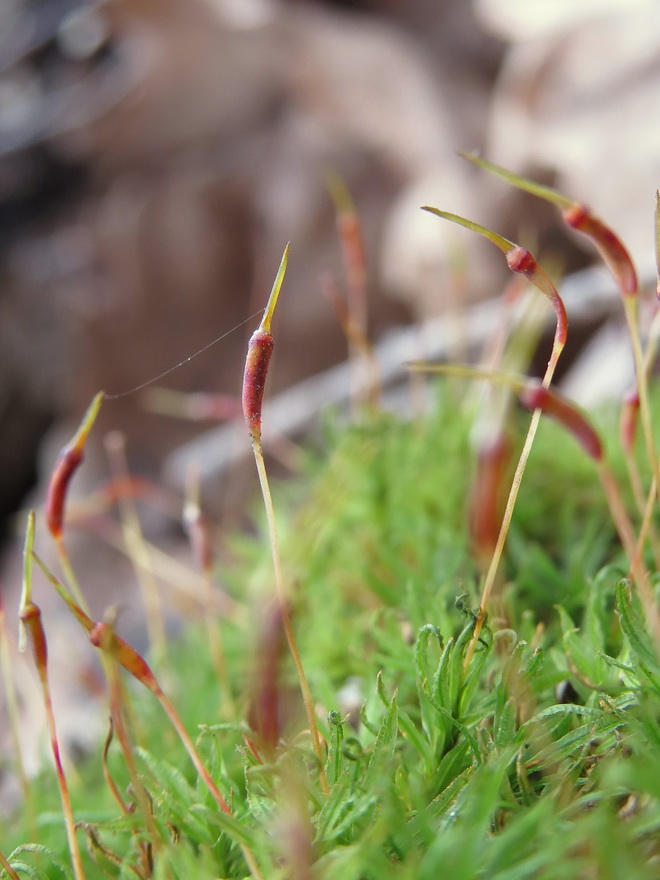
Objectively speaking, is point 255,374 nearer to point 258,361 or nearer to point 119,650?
point 258,361

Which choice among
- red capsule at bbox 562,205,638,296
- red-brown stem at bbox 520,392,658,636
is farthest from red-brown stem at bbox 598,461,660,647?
red capsule at bbox 562,205,638,296

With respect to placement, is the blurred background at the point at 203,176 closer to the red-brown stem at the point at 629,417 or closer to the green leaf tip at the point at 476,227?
the red-brown stem at the point at 629,417

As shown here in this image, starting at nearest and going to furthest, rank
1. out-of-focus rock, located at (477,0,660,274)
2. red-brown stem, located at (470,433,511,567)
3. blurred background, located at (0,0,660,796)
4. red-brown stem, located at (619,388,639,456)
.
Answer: red-brown stem, located at (619,388,639,456)
red-brown stem, located at (470,433,511,567)
out-of-focus rock, located at (477,0,660,274)
blurred background, located at (0,0,660,796)

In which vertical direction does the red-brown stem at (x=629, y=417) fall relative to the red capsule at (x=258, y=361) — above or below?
below

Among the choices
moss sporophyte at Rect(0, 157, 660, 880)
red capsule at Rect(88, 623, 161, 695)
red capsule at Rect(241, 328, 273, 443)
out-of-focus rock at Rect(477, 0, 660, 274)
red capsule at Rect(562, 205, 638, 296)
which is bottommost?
moss sporophyte at Rect(0, 157, 660, 880)

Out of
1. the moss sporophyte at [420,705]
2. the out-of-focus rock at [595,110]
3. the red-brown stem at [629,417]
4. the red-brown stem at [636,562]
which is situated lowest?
the moss sporophyte at [420,705]

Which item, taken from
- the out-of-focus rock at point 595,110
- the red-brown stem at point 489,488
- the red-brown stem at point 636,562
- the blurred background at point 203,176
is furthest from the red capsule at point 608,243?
the blurred background at point 203,176

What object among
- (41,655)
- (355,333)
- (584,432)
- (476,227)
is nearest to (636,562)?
(584,432)

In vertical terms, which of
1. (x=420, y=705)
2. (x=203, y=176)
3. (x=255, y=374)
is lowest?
(x=420, y=705)

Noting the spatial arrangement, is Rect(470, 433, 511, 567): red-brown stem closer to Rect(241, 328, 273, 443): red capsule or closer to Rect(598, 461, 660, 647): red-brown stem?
Rect(598, 461, 660, 647): red-brown stem
